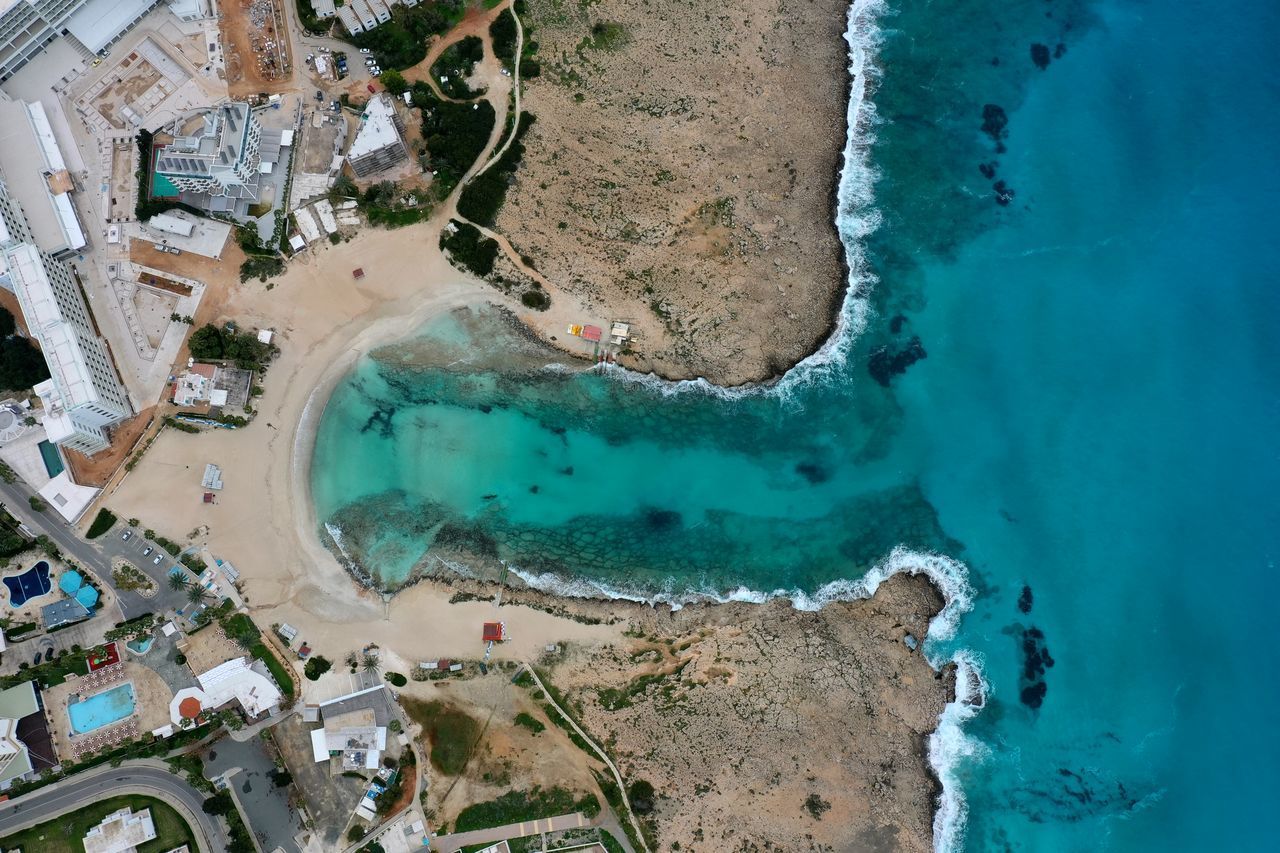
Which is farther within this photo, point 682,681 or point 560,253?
point 560,253

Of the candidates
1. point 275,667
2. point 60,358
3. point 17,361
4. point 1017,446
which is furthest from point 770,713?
point 17,361

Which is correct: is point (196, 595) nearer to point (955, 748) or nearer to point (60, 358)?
point (60, 358)

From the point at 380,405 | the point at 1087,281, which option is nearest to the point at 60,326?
the point at 380,405

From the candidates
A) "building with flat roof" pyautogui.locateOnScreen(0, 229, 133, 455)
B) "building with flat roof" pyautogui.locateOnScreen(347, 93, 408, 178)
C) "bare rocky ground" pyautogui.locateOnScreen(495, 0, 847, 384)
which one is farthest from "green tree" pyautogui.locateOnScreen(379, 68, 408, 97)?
"building with flat roof" pyautogui.locateOnScreen(0, 229, 133, 455)

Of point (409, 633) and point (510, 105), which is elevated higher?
point (510, 105)

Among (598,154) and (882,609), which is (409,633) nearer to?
(882,609)

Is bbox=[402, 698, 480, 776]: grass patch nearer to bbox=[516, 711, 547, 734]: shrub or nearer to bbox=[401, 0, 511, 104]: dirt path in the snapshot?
bbox=[516, 711, 547, 734]: shrub
